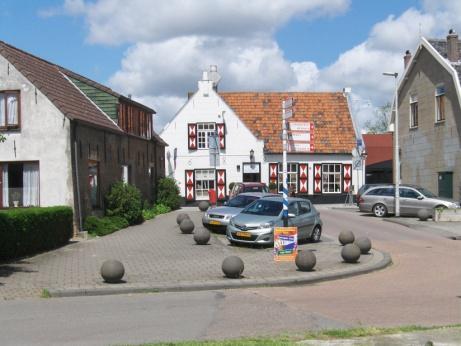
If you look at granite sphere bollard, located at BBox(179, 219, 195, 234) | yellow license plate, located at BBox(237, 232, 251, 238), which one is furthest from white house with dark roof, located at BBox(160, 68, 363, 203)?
yellow license plate, located at BBox(237, 232, 251, 238)

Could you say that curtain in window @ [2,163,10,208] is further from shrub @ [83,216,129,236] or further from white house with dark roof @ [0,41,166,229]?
shrub @ [83,216,129,236]

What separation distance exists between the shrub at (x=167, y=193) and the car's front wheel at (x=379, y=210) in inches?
441

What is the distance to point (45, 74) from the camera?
22719 mm

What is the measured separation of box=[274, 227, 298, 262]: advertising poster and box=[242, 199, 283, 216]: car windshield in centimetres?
344

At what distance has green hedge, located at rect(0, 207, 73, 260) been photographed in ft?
48.4

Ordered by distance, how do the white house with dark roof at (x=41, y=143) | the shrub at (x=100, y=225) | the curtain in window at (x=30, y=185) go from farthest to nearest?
the shrub at (x=100, y=225) < the curtain in window at (x=30, y=185) < the white house with dark roof at (x=41, y=143)

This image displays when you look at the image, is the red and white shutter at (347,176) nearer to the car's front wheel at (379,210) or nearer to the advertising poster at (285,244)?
the car's front wheel at (379,210)

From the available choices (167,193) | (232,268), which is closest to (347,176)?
(167,193)

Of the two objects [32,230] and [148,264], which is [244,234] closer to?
[148,264]

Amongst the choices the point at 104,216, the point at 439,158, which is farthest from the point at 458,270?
the point at 439,158

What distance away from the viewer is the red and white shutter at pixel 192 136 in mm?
42438

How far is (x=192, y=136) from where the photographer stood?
139ft

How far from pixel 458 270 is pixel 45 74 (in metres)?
15.8

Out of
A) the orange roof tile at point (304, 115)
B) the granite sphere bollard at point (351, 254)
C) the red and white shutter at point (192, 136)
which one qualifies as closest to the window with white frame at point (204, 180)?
the red and white shutter at point (192, 136)
